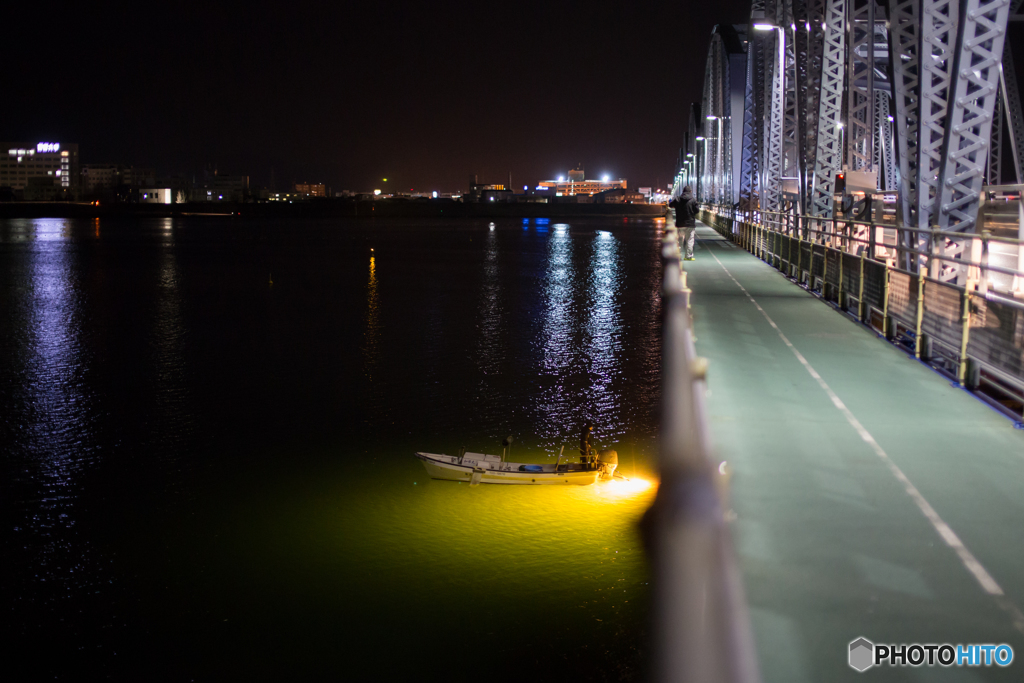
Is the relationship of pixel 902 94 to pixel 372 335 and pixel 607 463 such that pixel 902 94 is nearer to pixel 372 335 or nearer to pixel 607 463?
pixel 607 463

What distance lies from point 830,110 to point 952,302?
1713cm

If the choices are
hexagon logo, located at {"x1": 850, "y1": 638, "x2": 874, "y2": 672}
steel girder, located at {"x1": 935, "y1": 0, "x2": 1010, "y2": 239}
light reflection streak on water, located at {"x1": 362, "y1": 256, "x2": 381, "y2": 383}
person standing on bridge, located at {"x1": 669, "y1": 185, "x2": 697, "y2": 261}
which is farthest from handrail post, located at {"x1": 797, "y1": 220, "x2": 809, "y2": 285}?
hexagon logo, located at {"x1": 850, "y1": 638, "x2": 874, "y2": 672}

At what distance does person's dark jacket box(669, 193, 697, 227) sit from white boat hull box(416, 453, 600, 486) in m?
7.03

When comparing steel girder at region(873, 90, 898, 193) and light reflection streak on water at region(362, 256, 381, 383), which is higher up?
steel girder at region(873, 90, 898, 193)

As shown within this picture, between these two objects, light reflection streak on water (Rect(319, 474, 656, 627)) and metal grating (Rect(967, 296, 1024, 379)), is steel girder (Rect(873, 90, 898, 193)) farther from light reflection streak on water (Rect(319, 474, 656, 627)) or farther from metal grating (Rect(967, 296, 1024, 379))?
metal grating (Rect(967, 296, 1024, 379))

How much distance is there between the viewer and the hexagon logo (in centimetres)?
364

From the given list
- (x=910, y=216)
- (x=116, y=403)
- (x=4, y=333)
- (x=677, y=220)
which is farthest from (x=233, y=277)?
(x=910, y=216)

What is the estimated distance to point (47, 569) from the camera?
17891mm

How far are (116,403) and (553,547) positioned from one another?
16604 mm

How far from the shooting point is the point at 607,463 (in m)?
23.4

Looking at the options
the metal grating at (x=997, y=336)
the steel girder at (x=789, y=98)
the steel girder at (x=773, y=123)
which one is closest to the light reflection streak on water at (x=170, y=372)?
the metal grating at (x=997, y=336)

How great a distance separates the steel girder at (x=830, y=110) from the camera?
23.4m

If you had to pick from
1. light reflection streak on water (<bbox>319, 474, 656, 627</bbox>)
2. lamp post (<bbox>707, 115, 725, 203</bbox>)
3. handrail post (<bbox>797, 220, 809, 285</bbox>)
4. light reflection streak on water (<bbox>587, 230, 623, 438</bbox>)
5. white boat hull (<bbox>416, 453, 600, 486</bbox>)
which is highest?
lamp post (<bbox>707, 115, 725, 203</bbox>)

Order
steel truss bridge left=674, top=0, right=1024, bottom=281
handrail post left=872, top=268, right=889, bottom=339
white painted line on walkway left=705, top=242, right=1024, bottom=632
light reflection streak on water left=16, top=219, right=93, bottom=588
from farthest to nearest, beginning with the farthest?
light reflection streak on water left=16, top=219, right=93, bottom=588, steel truss bridge left=674, top=0, right=1024, bottom=281, handrail post left=872, top=268, right=889, bottom=339, white painted line on walkway left=705, top=242, right=1024, bottom=632
